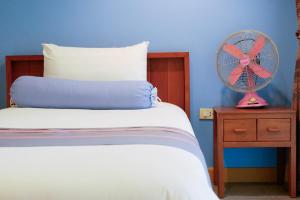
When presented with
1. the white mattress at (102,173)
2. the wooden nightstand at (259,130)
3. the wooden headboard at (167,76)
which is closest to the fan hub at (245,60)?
the wooden nightstand at (259,130)

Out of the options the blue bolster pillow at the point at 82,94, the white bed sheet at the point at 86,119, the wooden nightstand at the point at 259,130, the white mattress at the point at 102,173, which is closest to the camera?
the white mattress at the point at 102,173

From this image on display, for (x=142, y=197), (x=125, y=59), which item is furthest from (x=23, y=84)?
(x=142, y=197)

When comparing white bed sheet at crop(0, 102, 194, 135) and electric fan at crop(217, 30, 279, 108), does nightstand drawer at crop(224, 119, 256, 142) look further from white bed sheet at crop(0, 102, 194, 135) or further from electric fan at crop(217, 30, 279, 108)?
white bed sheet at crop(0, 102, 194, 135)

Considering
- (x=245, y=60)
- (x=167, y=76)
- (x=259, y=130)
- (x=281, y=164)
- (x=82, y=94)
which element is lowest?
(x=281, y=164)

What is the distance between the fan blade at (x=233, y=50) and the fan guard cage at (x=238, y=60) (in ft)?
0.11

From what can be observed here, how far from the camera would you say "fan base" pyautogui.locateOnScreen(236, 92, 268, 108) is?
8.52ft

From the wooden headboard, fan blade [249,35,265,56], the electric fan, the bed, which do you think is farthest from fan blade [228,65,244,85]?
the bed

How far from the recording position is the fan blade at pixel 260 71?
2557 millimetres

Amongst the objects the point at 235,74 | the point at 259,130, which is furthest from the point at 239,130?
the point at 235,74

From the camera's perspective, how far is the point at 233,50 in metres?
2.59

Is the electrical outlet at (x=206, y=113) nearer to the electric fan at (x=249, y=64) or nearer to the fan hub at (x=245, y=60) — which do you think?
the electric fan at (x=249, y=64)

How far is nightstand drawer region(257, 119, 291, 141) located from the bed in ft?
3.09

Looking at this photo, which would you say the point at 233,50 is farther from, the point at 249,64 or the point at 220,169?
the point at 220,169

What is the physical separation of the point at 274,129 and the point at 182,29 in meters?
0.97
